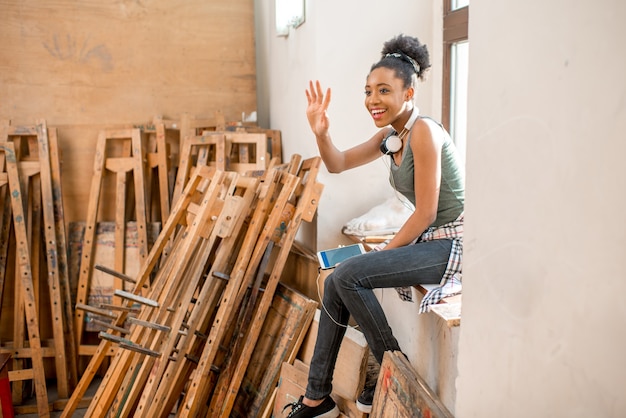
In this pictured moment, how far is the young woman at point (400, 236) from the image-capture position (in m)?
2.42

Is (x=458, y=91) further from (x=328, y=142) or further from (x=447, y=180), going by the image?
(x=447, y=180)

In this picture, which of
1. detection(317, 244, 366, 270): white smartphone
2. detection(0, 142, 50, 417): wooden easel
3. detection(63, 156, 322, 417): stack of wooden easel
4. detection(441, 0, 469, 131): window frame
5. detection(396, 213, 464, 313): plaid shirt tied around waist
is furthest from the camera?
detection(0, 142, 50, 417): wooden easel

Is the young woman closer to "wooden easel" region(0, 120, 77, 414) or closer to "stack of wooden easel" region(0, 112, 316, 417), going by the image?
"stack of wooden easel" region(0, 112, 316, 417)

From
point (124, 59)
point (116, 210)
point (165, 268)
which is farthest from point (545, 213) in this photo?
point (124, 59)

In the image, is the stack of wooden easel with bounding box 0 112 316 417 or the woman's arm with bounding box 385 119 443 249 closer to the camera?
the woman's arm with bounding box 385 119 443 249

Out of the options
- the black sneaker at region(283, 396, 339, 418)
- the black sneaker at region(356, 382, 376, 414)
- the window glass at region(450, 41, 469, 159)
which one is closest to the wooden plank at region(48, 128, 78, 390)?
the black sneaker at region(283, 396, 339, 418)

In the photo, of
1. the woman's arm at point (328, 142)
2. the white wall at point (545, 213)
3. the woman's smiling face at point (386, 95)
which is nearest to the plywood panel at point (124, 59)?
the woman's arm at point (328, 142)

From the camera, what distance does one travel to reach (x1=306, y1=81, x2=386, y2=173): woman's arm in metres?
2.93

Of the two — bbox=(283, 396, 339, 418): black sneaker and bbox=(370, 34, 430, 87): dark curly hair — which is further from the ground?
bbox=(370, 34, 430, 87): dark curly hair

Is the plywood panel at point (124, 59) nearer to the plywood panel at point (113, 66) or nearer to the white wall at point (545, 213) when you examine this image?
the plywood panel at point (113, 66)

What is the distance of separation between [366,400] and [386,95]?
1.26 meters

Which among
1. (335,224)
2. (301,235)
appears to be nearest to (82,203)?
(301,235)

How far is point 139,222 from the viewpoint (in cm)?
460

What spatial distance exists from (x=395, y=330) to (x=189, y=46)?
2.85 metres
